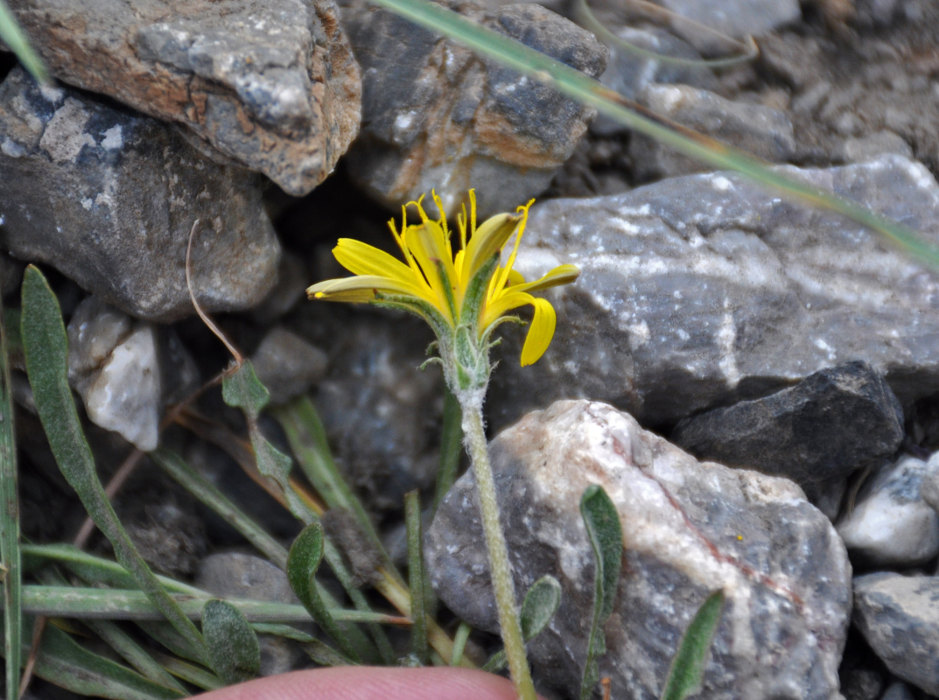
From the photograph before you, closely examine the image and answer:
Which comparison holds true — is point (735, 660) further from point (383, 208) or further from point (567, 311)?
point (383, 208)

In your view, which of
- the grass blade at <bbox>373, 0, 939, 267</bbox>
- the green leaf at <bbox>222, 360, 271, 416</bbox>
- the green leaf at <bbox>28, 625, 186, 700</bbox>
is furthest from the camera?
the green leaf at <bbox>222, 360, 271, 416</bbox>

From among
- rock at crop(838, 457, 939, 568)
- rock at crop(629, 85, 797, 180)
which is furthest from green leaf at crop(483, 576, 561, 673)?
rock at crop(629, 85, 797, 180)

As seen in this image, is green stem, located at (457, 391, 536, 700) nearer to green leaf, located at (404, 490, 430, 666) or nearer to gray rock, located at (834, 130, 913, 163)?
green leaf, located at (404, 490, 430, 666)

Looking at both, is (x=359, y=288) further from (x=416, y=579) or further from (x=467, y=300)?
(x=416, y=579)

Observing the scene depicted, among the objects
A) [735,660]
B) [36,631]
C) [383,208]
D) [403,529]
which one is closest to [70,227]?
[383,208]

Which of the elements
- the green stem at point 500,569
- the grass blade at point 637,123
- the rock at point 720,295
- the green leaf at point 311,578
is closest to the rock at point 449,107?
the rock at point 720,295

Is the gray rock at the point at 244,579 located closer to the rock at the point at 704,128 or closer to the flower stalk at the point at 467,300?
the flower stalk at the point at 467,300
